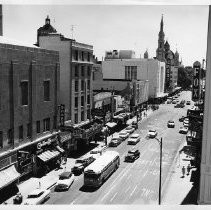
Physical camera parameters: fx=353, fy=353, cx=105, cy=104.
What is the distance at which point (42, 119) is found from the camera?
103 ft

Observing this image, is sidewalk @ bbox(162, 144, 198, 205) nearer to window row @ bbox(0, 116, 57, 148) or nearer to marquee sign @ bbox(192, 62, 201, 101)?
marquee sign @ bbox(192, 62, 201, 101)

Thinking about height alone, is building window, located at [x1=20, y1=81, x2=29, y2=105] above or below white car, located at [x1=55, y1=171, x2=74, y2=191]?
above

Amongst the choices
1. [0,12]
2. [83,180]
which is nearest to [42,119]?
[83,180]

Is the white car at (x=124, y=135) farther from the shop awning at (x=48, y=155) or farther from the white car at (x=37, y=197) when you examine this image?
the white car at (x=37, y=197)

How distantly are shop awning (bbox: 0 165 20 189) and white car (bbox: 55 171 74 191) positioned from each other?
316 centimetres

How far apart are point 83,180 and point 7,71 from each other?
1079 centimetres

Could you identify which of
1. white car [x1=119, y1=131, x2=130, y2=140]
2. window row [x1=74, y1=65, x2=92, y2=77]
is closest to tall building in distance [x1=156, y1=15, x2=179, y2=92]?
white car [x1=119, y1=131, x2=130, y2=140]

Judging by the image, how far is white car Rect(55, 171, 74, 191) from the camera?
26545mm

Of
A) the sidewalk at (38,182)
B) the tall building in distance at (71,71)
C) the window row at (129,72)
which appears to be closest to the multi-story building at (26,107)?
the sidewalk at (38,182)

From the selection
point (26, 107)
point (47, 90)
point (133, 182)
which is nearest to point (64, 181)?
point (133, 182)

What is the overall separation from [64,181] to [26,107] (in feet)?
21.9

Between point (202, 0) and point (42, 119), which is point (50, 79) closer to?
point (42, 119)

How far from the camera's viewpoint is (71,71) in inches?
1492

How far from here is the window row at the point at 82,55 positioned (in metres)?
39.0
